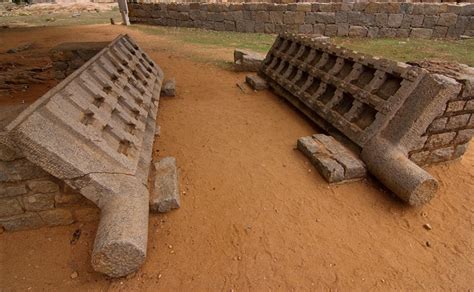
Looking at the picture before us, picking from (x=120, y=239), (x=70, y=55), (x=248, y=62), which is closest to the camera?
(x=120, y=239)

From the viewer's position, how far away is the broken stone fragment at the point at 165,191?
3.15 metres

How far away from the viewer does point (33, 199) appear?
2721 mm

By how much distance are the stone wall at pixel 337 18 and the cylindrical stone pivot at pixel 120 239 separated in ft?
45.7

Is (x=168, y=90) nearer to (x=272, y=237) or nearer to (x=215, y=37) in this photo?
(x=272, y=237)

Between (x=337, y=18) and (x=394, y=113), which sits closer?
(x=394, y=113)

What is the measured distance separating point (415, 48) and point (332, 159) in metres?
10.2

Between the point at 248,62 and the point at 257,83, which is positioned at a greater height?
the point at 248,62

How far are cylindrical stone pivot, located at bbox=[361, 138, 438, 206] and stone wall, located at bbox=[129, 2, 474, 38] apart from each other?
12.1 meters

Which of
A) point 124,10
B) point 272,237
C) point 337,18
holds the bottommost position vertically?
point 272,237

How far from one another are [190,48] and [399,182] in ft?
33.7

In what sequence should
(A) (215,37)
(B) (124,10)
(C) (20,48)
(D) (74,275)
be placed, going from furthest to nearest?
(B) (124,10) < (A) (215,37) < (C) (20,48) < (D) (74,275)

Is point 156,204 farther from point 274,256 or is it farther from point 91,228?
point 274,256

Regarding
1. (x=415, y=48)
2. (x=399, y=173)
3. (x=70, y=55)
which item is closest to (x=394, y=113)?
(x=399, y=173)

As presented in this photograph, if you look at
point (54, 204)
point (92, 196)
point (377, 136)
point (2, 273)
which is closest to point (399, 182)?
point (377, 136)
